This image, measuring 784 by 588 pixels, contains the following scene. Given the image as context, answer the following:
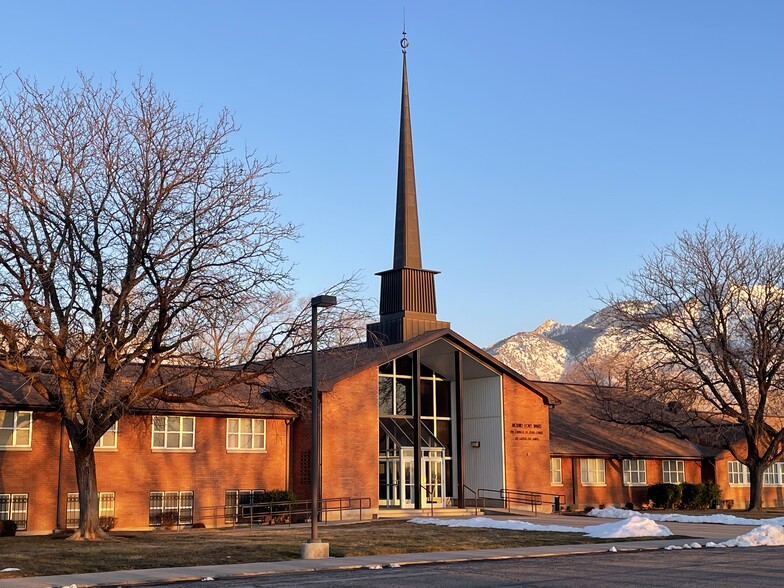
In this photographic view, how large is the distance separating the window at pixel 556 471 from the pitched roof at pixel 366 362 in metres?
3.82

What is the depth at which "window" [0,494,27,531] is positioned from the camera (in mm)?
32906

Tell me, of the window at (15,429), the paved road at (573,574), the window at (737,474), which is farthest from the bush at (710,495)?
the window at (15,429)

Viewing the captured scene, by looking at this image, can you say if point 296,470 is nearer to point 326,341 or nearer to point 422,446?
point 422,446

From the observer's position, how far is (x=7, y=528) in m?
31.3

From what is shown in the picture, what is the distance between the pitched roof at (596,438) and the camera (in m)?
49.7

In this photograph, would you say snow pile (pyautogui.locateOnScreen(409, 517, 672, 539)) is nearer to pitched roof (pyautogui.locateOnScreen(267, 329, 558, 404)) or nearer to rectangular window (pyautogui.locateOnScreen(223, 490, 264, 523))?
rectangular window (pyautogui.locateOnScreen(223, 490, 264, 523))

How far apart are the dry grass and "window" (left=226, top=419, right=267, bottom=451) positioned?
7.00m

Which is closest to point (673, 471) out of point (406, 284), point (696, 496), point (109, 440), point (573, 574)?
point (696, 496)

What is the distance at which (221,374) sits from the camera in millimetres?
30344

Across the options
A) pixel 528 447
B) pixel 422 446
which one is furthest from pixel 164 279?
pixel 528 447

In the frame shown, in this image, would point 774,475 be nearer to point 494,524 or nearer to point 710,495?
point 710,495

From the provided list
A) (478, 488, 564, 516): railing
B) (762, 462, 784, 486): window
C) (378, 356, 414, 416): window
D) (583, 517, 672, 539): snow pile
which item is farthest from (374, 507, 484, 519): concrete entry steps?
(762, 462, 784, 486): window

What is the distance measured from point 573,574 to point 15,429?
2266cm

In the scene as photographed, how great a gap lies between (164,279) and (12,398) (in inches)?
405
